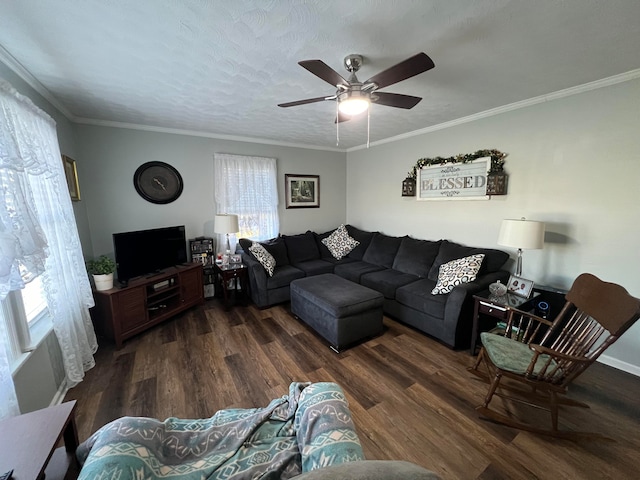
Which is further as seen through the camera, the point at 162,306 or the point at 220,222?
the point at 220,222

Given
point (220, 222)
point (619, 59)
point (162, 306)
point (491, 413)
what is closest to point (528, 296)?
point (491, 413)

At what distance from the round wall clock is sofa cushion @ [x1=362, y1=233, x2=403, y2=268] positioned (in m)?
3.01

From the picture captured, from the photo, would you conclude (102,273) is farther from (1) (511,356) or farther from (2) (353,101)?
(1) (511,356)

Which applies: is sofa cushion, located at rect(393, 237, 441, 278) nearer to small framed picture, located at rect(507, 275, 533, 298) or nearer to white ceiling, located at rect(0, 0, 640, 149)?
small framed picture, located at rect(507, 275, 533, 298)

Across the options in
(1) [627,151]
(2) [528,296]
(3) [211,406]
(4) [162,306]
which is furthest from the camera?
(4) [162,306]

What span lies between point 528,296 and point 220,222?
363 cm

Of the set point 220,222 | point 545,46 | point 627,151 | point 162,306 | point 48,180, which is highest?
point 545,46

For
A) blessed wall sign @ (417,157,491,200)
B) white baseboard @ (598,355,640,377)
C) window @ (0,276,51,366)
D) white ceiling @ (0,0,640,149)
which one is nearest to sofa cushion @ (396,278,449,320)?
blessed wall sign @ (417,157,491,200)

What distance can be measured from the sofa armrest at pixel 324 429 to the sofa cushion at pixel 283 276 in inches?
93.8

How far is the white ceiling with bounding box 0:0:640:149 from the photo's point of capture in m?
1.32

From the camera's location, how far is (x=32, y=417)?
3.61ft

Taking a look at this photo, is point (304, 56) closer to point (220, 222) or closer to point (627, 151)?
point (220, 222)

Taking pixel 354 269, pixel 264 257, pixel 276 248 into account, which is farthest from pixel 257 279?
pixel 354 269

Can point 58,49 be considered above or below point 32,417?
above
